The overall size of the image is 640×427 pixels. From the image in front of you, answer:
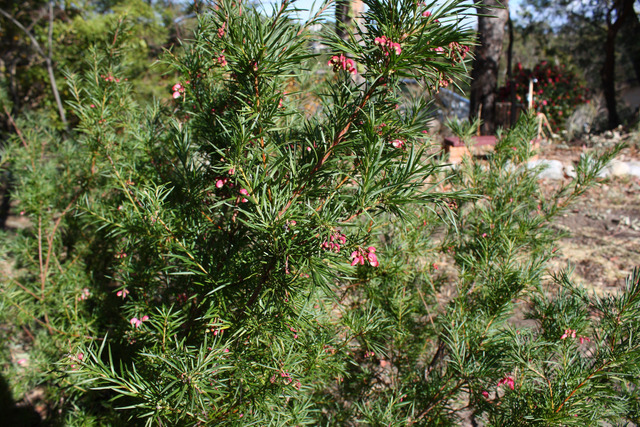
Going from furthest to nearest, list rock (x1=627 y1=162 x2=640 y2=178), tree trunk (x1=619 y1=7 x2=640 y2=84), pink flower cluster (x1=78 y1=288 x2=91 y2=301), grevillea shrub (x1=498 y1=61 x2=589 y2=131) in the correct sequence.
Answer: tree trunk (x1=619 y1=7 x2=640 y2=84) < grevillea shrub (x1=498 y1=61 x2=589 y2=131) < rock (x1=627 y1=162 x2=640 y2=178) < pink flower cluster (x1=78 y1=288 x2=91 y2=301)

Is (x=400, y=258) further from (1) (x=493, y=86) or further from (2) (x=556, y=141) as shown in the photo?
(2) (x=556, y=141)

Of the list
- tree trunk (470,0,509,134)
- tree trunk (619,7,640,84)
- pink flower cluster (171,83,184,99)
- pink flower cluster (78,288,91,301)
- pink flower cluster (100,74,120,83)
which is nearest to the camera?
pink flower cluster (171,83,184,99)

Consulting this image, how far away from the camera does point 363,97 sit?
1058 millimetres

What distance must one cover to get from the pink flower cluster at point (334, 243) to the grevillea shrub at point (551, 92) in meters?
11.4

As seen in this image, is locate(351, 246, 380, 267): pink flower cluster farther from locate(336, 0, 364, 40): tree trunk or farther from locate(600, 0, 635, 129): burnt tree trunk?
locate(600, 0, 635, 129): burnt tree trunk

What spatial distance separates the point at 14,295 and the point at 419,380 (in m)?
2.08

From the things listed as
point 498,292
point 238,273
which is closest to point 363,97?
point 238,273

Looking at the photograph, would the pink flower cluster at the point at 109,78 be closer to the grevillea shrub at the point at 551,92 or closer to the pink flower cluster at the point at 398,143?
the pink flower cluster at the point at 398,143

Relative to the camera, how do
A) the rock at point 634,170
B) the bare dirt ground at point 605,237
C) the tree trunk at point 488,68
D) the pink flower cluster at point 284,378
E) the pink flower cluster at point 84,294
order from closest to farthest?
the pink flower cluster at point 284,378 < the pink flower cluster at point 84,294 < the bare dirt ground at point 605,237 < the rock at point 634,170 < the tree trunk at point 488,68

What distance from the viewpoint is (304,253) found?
0.97 m

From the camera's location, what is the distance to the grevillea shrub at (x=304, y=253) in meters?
1.00

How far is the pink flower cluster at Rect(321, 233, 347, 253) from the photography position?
0.91 metres

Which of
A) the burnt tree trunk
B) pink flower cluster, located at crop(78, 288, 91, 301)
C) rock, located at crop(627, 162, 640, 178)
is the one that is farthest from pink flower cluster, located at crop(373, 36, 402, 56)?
the burnt tree trunk

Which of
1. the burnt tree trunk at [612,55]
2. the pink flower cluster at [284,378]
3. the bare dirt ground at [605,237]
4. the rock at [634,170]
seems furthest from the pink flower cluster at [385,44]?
the burnt tree trunk at [612,55]
